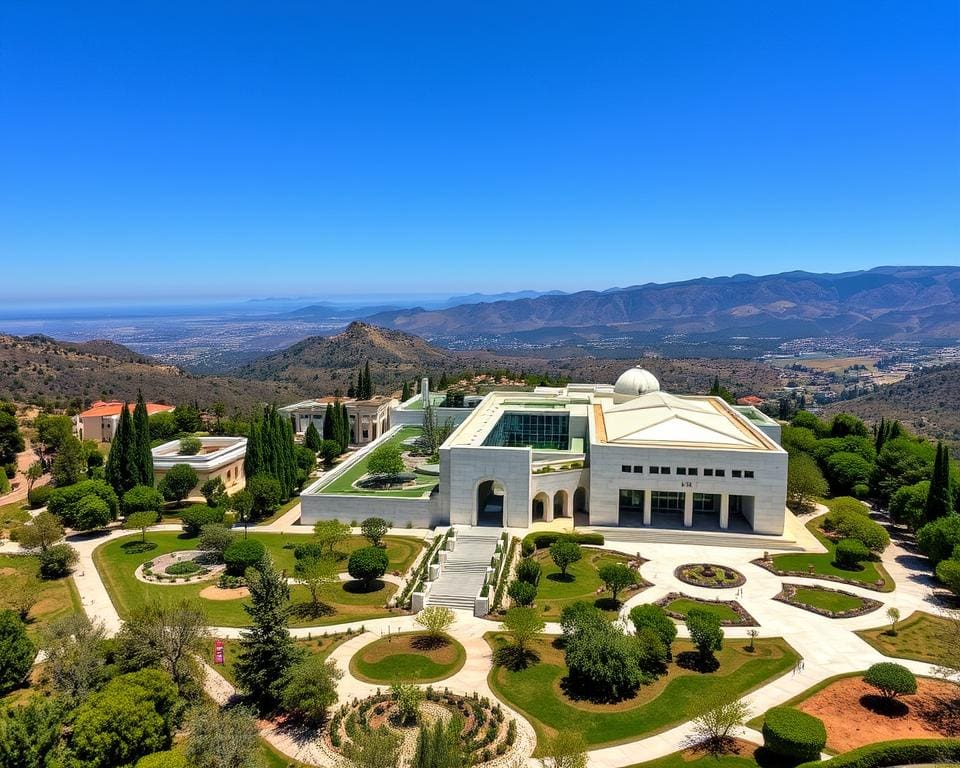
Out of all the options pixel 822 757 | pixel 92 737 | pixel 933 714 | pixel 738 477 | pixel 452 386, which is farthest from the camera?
pixel 452 386

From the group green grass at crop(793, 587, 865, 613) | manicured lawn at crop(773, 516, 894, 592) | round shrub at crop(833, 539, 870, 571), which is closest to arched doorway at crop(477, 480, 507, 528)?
manicured lawn at crop(773, 516, 894, 592)

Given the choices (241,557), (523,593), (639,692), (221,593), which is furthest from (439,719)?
(241,557)

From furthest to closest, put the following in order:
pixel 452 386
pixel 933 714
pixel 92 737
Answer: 1. pixel 452 386
2. pixel 933 714
3. pixel 92 737

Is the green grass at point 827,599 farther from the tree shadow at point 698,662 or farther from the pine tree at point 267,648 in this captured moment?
the pine tree at point 267,648

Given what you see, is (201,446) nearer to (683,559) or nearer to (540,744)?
Answer: (683,559)

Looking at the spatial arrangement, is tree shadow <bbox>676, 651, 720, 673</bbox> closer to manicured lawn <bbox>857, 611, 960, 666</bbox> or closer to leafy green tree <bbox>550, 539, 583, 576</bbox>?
manicured lawn <bbox>857, 611, 960, 666</bbox>

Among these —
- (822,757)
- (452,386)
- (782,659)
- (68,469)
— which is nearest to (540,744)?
(822,757)
